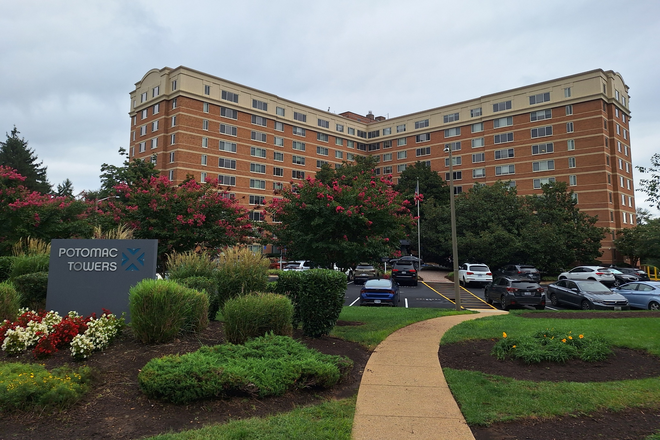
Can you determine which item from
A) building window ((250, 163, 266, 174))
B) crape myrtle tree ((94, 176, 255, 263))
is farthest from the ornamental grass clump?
building window ((250, 163, 266, 174))

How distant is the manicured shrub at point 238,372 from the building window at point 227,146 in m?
48.6

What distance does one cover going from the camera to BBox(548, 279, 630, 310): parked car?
56.9 feet

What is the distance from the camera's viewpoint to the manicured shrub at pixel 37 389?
476cm

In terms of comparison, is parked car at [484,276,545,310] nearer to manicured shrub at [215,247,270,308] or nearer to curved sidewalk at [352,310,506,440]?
curved sidewalk at [352,310,506,440]

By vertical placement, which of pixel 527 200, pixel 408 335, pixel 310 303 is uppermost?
pixel 527 200

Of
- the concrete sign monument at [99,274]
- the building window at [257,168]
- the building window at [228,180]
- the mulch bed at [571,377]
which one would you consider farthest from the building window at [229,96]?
the mulch bed at [571,377]

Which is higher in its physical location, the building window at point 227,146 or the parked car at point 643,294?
the building window at point 227,146

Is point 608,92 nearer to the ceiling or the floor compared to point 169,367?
nearer to the ceiling

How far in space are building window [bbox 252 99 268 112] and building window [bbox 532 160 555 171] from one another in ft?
A: 118

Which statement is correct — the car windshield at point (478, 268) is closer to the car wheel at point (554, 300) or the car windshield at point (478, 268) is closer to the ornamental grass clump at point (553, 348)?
the car wheel at point (554, 300)

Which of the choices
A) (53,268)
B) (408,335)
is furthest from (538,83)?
(53,268)

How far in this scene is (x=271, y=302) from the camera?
7.71 metres

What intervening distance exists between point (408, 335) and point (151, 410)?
6771 mm

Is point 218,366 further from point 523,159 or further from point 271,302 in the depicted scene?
point 523,159
